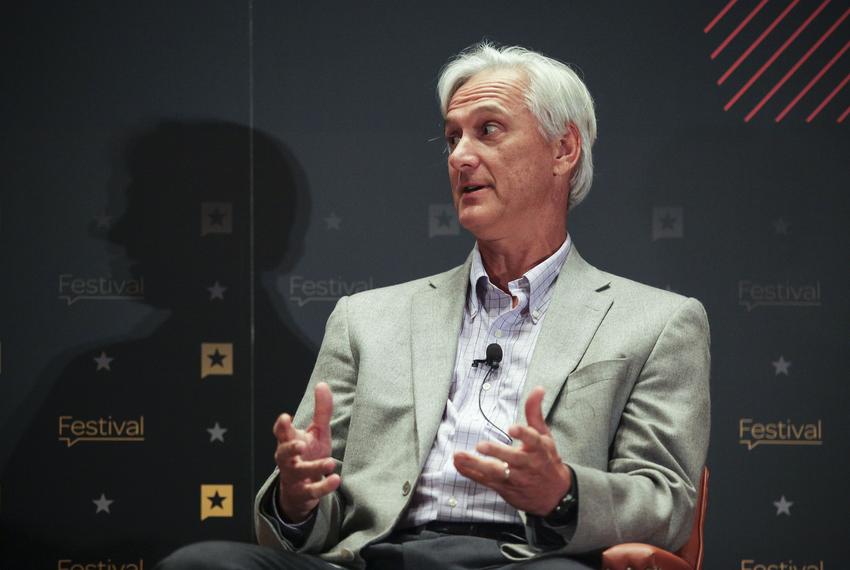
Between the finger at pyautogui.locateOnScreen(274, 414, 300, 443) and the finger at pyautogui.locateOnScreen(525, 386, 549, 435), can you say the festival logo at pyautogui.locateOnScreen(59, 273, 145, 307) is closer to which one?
the finger at pyautogui.locateOnScreen(274, 414, 300, 443)

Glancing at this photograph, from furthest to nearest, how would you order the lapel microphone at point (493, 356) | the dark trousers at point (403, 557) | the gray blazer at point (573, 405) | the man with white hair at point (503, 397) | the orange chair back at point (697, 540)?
the lapel microphone at point (493, 356) < the orange chair back at point (697, 540) < the gray blazer at point (573, 405) < the man with white hair at point (503, 397) < the dark trousers at point (403, 557)

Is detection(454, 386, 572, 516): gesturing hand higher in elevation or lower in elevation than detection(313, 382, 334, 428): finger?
lower

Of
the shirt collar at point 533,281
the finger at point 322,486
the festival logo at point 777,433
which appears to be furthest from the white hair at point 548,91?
the festival logo at point 777,433

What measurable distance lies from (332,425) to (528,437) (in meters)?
0.81

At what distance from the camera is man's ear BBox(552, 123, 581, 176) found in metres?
2.79

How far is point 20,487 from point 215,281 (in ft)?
3.50

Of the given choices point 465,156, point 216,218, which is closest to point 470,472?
point 465,156

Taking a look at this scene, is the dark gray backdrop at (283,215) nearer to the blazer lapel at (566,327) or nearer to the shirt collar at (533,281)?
the shirt collar at (533,281)

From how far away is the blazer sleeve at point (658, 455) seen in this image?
6.82 feet

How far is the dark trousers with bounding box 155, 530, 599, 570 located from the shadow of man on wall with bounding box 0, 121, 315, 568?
1.59 m

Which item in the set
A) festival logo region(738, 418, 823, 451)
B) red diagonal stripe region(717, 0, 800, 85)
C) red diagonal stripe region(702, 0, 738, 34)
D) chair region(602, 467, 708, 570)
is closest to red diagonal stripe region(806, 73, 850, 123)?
red diagonal stripe region(717, 0, 800, 85)

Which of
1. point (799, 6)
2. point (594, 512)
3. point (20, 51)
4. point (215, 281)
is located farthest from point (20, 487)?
point (799, 6)

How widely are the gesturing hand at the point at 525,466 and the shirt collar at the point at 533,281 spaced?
65 centimetres

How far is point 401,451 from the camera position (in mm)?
2420
